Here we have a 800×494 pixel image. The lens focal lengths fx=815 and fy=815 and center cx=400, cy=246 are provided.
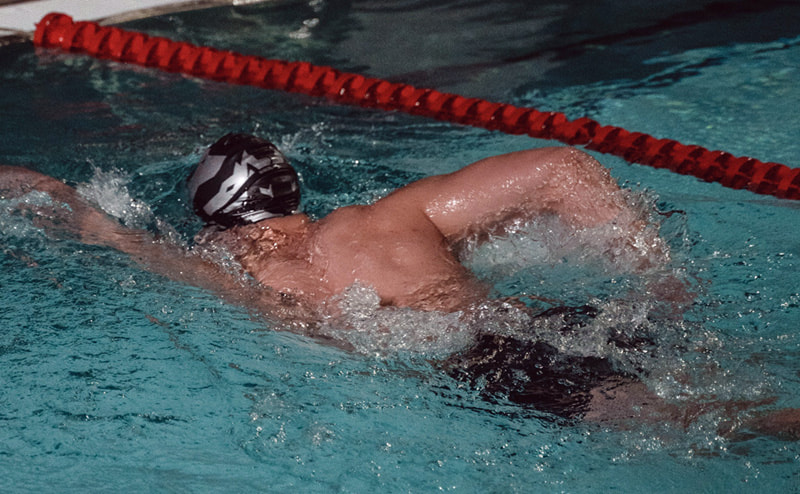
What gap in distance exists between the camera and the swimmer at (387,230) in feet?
7.98

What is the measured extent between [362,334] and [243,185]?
726 mm

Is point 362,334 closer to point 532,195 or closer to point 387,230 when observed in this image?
point 387,230

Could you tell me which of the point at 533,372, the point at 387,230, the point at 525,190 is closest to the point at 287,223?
the point at 387,230

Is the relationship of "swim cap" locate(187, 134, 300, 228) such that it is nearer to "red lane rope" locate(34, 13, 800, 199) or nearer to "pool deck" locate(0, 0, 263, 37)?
"red lane rope" locate(34, 13, 800, 199)

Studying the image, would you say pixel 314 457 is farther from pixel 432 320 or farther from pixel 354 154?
pixel 354 154

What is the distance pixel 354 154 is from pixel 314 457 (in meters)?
2.15

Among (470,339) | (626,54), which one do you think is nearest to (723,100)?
(626,54)

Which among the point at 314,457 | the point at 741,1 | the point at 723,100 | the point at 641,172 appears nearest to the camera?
the point at 314,457

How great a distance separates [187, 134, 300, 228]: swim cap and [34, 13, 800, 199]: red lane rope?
1756 millimetres

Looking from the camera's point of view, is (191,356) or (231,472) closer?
(231,472)

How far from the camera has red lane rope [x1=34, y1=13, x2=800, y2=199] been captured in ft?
12.0

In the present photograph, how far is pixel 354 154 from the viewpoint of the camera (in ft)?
13.4

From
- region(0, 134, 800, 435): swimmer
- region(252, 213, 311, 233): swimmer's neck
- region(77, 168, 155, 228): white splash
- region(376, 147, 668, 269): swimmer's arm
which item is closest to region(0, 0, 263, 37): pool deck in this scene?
region(77, 168, 155, 228): white splash

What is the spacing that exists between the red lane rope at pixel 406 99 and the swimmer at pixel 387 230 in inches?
46.1
